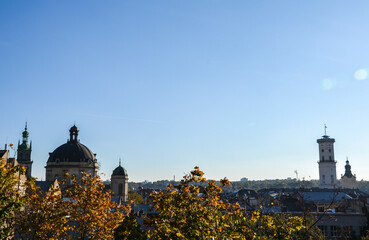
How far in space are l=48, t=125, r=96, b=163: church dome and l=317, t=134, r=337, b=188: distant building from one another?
111370 mm

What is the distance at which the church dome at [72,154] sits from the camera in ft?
296

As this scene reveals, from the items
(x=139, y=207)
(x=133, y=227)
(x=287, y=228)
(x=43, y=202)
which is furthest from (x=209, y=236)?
(x=139, y=207)

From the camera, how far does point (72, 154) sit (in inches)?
3563

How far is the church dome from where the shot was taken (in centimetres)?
9019

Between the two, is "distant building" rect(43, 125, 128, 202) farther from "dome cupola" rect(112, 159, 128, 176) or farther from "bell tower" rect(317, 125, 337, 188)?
"bell tower" rect(317, 125, 337, 188)

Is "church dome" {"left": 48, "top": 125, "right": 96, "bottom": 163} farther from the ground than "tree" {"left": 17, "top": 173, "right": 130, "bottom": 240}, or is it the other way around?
"church dome" {"left": 48, "top": 125, "right": 96, "bottom": 163}

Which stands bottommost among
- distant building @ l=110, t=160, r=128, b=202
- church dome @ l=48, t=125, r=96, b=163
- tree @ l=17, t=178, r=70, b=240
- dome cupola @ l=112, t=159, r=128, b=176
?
tree @ l=17, t=178, r=70, b=240

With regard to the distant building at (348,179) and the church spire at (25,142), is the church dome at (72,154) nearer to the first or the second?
the church spire at (25,142)

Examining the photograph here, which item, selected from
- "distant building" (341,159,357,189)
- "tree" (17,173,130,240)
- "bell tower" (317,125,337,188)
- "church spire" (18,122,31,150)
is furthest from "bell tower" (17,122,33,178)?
"distant building" (341,159,357,189)

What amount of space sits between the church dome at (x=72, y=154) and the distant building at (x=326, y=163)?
365ft

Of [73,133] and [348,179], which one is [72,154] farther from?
[348,179]

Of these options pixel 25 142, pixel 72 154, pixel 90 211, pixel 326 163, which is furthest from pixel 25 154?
pixel 326 163

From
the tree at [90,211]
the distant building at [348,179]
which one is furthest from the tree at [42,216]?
the distant building at [348,179]

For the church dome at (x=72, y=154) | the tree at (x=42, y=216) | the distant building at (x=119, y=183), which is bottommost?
the tree at (x=42, y=216)
